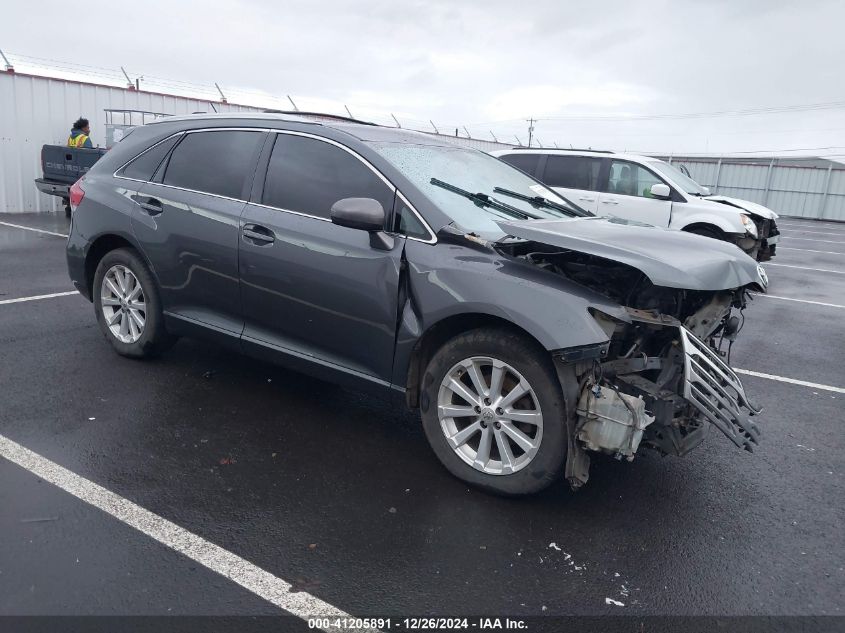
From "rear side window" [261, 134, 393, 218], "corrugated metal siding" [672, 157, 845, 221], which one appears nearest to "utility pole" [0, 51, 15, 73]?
"rear side window" [261, 134, 393, 218]

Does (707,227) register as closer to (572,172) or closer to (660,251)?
(572,172)

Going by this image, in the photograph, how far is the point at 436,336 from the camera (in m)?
3.52

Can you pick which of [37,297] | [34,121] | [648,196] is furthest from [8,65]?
[648,196]

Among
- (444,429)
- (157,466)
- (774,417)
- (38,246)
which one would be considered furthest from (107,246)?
(38,246)

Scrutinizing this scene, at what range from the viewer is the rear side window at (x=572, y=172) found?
1105cm

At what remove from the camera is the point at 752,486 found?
365 centimetres

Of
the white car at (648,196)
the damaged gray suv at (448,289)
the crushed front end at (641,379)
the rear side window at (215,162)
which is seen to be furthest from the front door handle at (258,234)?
the white car at (648,196)

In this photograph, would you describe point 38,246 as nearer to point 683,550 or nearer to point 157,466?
point 157,466

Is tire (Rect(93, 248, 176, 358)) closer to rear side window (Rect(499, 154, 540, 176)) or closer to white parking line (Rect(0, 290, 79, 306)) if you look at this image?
white parking line (Rect(0, 290, 79, 306))

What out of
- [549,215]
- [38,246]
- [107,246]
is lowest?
[38,246]

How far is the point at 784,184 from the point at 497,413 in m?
32.8

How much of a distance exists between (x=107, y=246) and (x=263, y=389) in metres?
1.68

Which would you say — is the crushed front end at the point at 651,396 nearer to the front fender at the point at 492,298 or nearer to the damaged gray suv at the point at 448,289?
the damaged gray suv at the point at 448,289

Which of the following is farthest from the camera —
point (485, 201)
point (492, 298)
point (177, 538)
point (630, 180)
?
point (630, 180)
